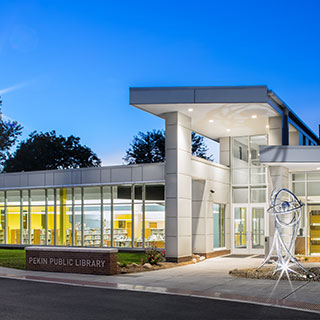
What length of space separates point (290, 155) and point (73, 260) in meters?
9.90

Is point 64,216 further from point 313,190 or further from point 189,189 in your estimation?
point 313,190

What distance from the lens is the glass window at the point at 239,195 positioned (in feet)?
89.4

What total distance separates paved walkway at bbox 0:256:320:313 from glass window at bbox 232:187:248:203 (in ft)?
26.6

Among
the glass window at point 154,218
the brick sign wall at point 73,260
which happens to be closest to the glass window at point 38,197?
the glass window at point 154,218

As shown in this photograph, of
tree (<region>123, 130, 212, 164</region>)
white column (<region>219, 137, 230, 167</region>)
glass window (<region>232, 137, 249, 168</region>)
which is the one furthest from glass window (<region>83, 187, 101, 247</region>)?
tree (<region>123, 130, 212, 164</region>)

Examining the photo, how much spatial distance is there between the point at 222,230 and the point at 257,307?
610 inches

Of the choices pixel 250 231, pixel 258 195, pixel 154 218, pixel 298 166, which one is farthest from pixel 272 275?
pixel 258 195

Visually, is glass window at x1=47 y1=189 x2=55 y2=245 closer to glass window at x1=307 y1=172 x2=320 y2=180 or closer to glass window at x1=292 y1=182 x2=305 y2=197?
glass window at x1=292 y1=182 x2=305 y2=197

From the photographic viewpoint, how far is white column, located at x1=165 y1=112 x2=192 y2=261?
21344 mm

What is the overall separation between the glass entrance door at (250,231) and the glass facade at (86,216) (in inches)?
158

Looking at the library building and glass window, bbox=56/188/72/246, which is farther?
glass window, bbox=56/188/72/246

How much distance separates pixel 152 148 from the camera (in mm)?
72625

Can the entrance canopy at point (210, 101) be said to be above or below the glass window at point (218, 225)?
above

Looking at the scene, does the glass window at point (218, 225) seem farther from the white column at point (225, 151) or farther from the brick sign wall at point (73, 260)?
the brick sign wall at point (73, 260)
